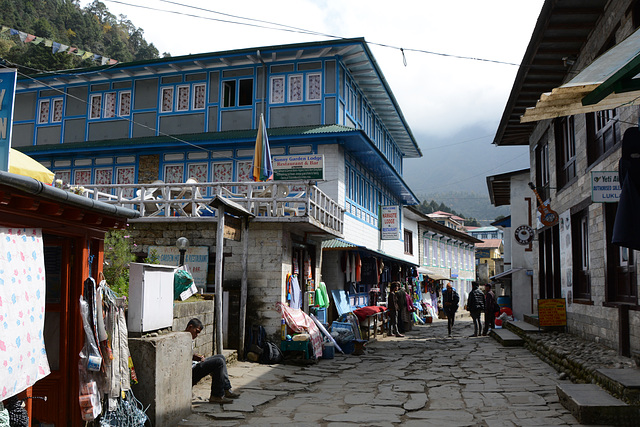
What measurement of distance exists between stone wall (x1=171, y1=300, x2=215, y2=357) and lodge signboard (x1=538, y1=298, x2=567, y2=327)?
8.59 m

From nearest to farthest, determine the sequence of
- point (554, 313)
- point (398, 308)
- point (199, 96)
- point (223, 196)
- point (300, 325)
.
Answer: point (300, 325) < point (554, 313) < point (223, 196) < point (398, 308) < point (199, 96)

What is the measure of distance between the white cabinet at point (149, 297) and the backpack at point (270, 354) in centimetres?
499

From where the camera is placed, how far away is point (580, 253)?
14.3 m

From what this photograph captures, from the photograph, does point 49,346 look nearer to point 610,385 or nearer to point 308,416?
point 308,416

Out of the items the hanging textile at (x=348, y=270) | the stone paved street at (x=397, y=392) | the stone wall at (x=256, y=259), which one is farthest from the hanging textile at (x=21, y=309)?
the hanging textile at (x=348, y=270)

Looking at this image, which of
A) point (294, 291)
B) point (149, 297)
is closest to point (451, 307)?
point (294, 291)

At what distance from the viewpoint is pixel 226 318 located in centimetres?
1366

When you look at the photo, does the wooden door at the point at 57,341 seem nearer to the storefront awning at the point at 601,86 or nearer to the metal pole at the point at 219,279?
the storefront awning at the point at 601,86

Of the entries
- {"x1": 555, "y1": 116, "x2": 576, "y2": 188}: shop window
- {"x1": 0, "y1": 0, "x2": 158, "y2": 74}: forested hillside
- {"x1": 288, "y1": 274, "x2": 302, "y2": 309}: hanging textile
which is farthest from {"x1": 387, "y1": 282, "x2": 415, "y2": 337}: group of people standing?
{"x1": 0, "y1": 0, "x2": 158, "y2": 74}: forested hillside

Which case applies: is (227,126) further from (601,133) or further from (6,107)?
(6,107)

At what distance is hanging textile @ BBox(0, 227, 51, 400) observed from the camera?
4836 millimetres

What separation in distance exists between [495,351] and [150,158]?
13.9 m

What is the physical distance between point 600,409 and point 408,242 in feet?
90.1

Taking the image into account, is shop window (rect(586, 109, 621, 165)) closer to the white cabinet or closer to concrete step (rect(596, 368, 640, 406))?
concrete step (rect(596, 368, 640, 406))
